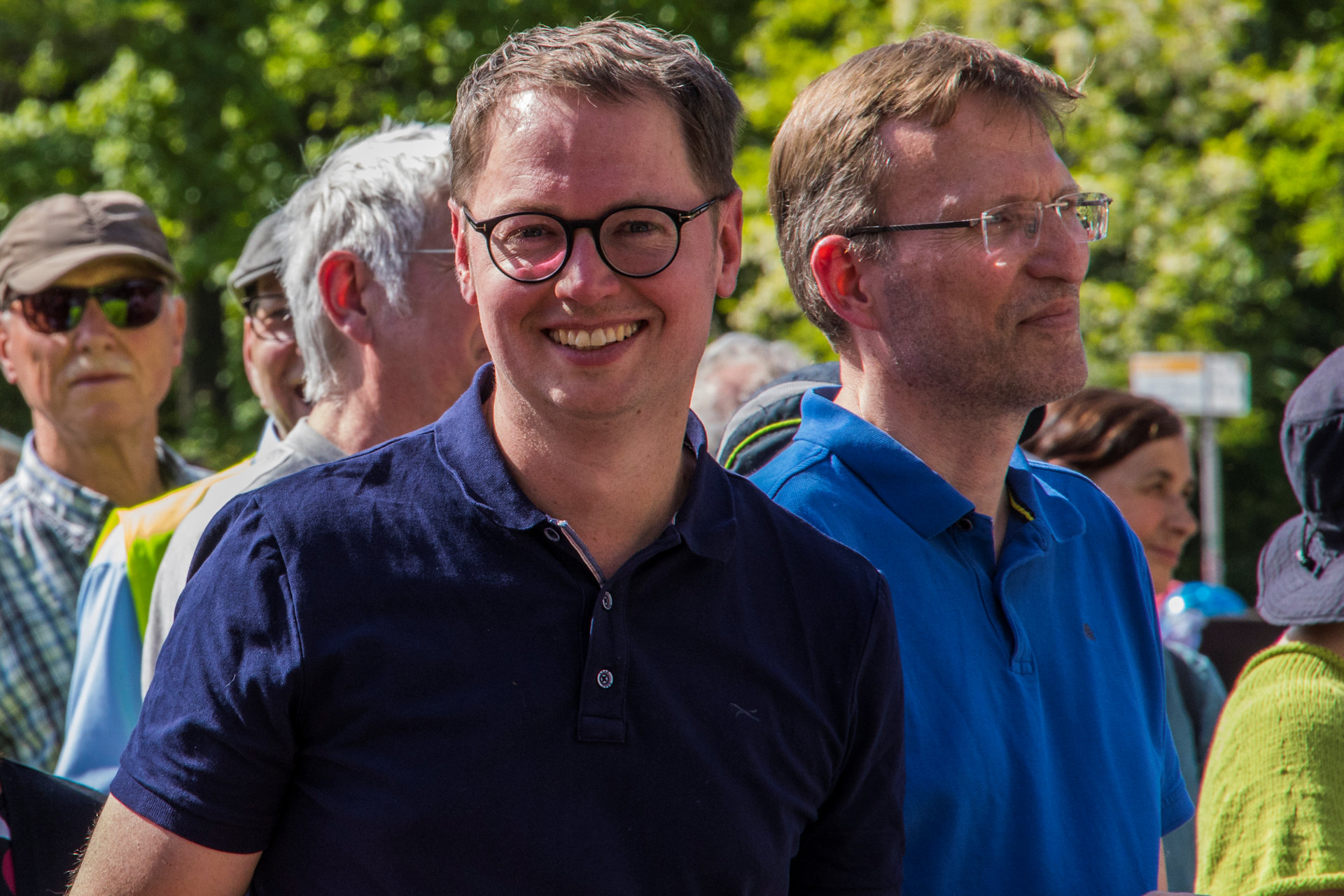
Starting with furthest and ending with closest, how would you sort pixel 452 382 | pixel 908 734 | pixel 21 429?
1. pixel 21 429
2. pixel 452 382
3. pixel 908 734

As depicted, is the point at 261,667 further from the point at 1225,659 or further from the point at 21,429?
the point at 21,429

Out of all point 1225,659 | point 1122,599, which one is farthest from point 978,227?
point 1225,659

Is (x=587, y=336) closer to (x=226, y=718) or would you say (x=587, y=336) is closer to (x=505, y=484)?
(x=505, y=484)

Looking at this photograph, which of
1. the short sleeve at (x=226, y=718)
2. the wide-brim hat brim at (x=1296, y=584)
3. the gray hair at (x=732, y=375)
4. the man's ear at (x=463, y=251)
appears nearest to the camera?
the short sleeve at (x=226, y=718)

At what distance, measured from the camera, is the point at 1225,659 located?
4.99 metres

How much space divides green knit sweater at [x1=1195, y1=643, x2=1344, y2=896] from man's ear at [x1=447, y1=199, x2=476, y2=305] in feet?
4.72

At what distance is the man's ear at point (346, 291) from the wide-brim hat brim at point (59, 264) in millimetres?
1218

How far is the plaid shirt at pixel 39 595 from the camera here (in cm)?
321

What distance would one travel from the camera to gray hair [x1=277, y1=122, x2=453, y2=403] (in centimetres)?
264

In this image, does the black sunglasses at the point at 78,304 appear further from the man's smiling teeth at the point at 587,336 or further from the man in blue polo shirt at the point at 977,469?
the man's smiling teeth at the point at 587,336

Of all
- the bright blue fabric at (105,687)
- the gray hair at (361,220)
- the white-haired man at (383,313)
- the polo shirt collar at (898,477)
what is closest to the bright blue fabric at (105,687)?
the bright blue fabric at (105,687)

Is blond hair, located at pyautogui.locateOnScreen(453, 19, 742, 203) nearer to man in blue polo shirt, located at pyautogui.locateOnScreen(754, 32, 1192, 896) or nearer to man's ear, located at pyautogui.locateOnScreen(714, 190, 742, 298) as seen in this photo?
man's ear, located at pyautogui.locateOnScreen(714, 190, 742, 298)

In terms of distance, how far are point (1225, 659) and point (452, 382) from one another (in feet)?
11.5

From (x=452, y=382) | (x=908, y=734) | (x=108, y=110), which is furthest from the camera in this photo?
(x=108, y=110)
